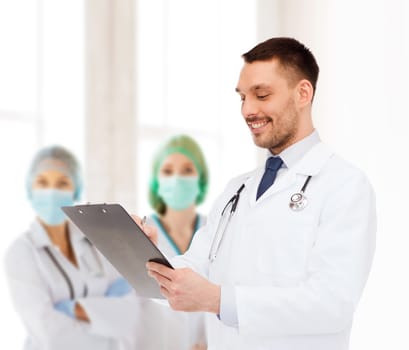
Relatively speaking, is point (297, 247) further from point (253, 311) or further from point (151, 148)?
point (151, 148)

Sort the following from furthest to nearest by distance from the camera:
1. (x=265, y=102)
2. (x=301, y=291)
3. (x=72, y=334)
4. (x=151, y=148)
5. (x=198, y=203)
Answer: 1. (x=151, y=148)
2. (x=198, y=203)
3. (x=72, y=334)
4. (x=265, y=102)
5. (x=301, y=291)

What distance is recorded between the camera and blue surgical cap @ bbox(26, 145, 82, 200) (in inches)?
122

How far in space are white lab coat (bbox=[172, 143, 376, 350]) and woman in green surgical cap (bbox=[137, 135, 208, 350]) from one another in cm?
142

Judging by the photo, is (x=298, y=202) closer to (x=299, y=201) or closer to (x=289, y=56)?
(x=299, y=201)

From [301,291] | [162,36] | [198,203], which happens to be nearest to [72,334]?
[198,203]

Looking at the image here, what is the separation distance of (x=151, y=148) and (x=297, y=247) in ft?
8.16

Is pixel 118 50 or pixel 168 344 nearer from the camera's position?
pixel 168 344

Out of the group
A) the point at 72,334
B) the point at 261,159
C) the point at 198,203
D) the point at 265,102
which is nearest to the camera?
the point at 265,102

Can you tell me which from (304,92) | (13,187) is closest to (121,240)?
(304,92)

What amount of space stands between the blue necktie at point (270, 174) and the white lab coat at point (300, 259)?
0.03m

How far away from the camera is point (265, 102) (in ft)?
6.14

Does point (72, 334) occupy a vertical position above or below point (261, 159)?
below

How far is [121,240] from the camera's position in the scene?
179 cm

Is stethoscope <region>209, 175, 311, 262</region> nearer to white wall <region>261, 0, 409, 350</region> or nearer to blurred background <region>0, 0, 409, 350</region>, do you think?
blurred background <region>0, 0, 409, 350</region>
